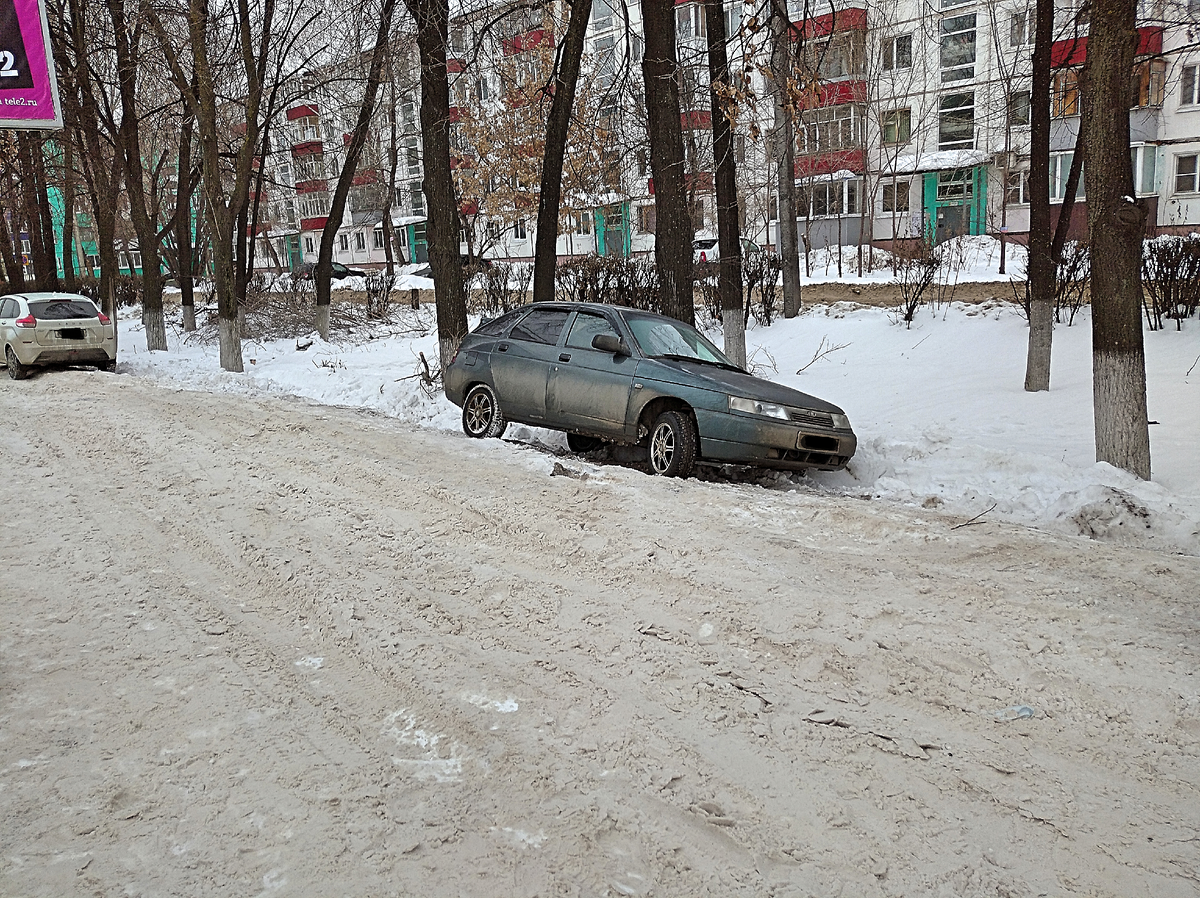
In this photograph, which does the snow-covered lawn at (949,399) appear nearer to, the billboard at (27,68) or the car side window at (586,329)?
the car side window at (586,329)

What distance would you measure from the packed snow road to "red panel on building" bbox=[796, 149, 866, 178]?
37.1 meters

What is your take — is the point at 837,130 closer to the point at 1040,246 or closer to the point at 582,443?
the point at 1040,246

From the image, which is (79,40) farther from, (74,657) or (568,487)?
(74,657)

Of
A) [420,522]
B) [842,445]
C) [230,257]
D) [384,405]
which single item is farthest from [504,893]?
[230,257]

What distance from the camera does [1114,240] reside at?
23.4ft

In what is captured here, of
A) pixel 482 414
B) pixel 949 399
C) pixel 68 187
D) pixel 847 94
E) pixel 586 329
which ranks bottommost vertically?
pixel 949 399

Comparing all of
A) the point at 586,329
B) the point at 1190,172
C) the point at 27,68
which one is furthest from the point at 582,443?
the point at 1190,172

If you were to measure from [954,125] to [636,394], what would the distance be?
40.7 m

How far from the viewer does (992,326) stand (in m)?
16.1

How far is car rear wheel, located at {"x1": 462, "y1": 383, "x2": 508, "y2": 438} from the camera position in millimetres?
10148

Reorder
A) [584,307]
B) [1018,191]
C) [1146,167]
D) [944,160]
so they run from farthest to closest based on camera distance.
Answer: [944,160] < [1018,191] < [1146,167] < [584,307]

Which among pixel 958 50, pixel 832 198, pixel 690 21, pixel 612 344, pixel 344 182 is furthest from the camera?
pixel 832 198

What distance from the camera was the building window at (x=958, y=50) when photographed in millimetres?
40969

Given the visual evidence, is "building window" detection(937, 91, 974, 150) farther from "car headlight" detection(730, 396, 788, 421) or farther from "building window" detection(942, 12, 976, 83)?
"car headlight" detection(730, 396, 788, 421)
